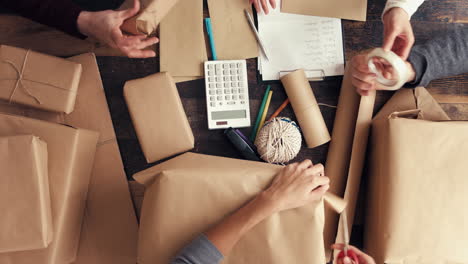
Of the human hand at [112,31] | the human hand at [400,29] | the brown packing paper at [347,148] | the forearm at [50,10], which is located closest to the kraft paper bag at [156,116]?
the human hand at [112,31]

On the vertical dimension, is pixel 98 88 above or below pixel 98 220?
above

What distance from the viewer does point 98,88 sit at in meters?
0.76

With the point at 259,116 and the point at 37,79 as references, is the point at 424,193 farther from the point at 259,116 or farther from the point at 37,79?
the point at 37,79

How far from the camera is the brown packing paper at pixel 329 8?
77cm

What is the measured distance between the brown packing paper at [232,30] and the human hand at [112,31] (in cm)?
16

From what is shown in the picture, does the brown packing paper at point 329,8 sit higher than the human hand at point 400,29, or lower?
higher

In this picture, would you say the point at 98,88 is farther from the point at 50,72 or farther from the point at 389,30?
the point at 389,30

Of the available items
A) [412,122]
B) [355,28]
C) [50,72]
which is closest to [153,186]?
[50,72]

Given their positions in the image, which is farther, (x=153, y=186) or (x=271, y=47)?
(x=271, y=47)

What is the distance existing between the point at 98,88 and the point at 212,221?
1.44 feet

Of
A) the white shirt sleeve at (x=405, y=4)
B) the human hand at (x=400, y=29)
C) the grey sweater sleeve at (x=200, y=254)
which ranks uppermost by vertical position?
the white shirt sleeve at (x=405, y=4)

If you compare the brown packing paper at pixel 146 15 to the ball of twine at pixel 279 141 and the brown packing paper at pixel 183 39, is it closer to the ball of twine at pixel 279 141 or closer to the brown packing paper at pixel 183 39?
the brown packing paper at pixel 183 39

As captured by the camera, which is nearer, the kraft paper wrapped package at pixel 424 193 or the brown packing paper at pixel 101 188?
the kraft paper wrapped package at pixel 424 193

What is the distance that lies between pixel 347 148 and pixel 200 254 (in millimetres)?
413
